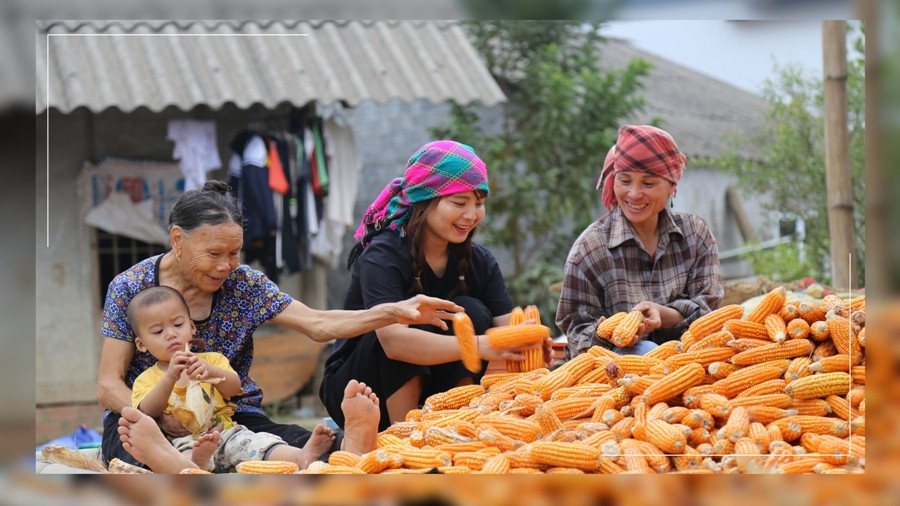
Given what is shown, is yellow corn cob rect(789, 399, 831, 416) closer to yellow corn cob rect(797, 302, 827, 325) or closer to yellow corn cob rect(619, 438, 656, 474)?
yellow corn cob rect(797, 302, 827, 325)

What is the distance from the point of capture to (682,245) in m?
4.14

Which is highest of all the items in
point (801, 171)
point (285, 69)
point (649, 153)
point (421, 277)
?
point (285, 69)

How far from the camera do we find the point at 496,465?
299cm

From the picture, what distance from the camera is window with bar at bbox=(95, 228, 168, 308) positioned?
251 inches

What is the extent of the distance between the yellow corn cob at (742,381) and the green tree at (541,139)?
13.0 ft

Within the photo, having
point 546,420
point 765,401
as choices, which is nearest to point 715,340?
point 765,401

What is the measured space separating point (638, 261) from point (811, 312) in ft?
2.96

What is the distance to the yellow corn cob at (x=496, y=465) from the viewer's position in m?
2.96

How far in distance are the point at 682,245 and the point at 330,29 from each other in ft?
11.7

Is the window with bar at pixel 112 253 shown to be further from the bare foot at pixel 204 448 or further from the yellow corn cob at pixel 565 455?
the yellow corn cob at pixel 565 455

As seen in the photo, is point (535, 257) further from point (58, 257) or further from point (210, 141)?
point (58, 257)

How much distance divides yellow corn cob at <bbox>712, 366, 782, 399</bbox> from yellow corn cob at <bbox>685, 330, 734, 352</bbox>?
17 cm

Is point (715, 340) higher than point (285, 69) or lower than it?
lower

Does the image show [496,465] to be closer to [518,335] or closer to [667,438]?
[667,438]
